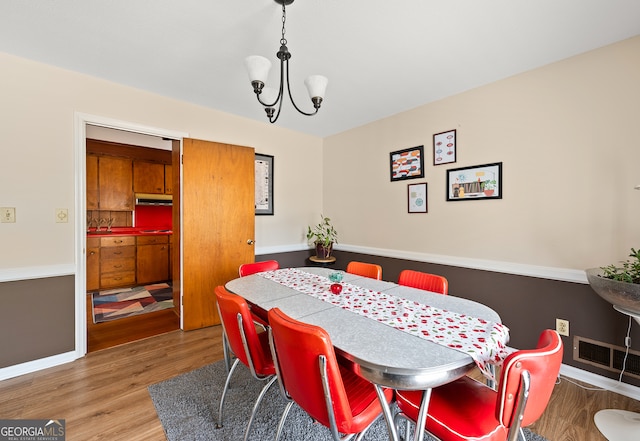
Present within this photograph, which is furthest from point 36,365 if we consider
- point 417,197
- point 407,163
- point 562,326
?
point 562,326

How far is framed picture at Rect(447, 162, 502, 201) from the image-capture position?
250cm

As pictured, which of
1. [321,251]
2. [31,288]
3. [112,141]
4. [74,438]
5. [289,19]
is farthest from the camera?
[112,141]

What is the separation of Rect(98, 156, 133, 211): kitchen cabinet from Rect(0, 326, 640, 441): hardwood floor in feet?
9.66

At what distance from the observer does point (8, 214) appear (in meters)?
2.16

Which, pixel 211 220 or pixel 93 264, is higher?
pixel 211 220

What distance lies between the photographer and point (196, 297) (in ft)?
9.98

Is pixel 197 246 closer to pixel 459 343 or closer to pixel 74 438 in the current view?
pixel 74 438

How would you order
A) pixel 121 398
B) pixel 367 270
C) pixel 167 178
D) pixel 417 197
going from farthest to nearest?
pixel 167 178 → pixel 417 197 → pixel 367 270 → pixel 121 398

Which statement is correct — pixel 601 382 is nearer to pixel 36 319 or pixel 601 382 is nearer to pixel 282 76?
pixel 282 76

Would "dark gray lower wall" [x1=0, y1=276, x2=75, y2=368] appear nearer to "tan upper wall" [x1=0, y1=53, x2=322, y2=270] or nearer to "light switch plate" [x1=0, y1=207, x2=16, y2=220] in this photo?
"tan upper wall" [x1=0, y1=53, x2=322, y2=270]

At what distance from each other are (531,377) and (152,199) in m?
5.54

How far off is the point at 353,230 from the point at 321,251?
1.80 ft

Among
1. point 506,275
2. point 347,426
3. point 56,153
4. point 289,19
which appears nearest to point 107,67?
point 56,153

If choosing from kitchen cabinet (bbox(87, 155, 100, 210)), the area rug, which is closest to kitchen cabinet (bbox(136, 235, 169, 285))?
the area rug
